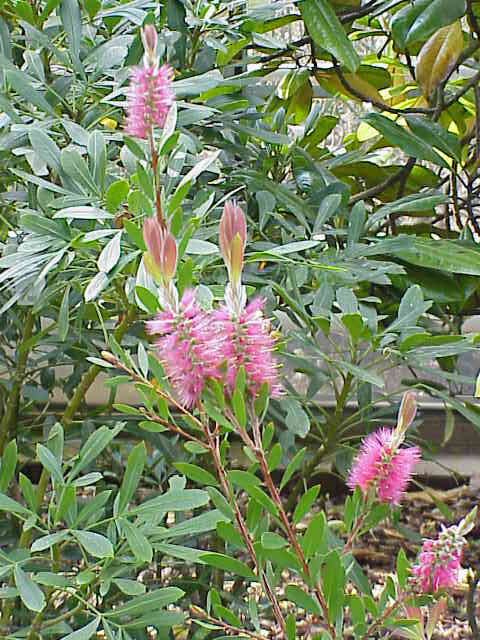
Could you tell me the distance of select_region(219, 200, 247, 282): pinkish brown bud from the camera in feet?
0.93

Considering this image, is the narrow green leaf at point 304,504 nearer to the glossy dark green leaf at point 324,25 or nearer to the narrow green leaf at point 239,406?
the narrow green leaf at point 239,406

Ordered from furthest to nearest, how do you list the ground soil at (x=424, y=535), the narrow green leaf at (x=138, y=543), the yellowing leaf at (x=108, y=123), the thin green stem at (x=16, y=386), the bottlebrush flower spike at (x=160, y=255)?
the ground soil at (x=424, y=535), the yellowing leaf at (x=108, y=123), the thin green stem at (x=16, y=386), the narrow green leaf at (x=138, y=543), the bottlebrush flower spike at (x=160, y=255)

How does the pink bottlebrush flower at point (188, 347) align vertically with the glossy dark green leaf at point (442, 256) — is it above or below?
above

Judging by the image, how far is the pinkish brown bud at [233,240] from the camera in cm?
28

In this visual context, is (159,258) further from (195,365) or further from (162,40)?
(162,40)

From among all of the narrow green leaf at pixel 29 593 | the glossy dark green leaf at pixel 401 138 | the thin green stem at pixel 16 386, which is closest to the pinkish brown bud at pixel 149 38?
the narrow green leaf at pixel 29 593

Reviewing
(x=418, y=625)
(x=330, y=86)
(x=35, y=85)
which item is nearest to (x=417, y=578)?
(x=418, y=625)

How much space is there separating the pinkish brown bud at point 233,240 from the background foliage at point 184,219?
52 mm

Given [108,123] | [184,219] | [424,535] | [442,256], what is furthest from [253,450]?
[424,535]

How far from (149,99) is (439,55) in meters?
0.71

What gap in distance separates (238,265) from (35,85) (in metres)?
0.40

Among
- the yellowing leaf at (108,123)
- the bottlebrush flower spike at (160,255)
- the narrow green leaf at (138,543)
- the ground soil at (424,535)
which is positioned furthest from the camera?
the ground soil at (424,535)

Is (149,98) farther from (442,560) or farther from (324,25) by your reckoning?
(324,25)

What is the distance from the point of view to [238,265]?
0.29 meters
